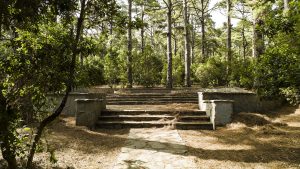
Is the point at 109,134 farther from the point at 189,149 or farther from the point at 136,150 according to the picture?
the point at 189,149

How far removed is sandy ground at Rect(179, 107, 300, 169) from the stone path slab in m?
0.30

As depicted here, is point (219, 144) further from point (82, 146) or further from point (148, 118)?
point (82, 146)

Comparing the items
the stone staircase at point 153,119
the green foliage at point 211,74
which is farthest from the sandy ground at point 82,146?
the green foliage at point 211,74

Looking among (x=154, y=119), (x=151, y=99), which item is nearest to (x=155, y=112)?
(x=154, y=119)

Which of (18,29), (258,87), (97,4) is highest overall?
(97,4)

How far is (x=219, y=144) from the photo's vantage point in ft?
25.9

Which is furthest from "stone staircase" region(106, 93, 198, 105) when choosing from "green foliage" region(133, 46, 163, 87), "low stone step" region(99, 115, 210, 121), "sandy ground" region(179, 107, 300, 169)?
"green foliage" region(133, 46, 163, 87)

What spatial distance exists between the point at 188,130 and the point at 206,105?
1626 mm

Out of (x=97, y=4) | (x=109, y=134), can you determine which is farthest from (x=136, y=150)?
(x=97, y=4)

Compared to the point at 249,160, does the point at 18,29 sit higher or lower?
higher

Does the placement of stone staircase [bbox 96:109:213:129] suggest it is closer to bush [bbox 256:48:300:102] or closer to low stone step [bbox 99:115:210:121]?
low stone step [bbox 99:115:210:121]

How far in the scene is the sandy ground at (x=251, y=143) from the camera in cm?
621

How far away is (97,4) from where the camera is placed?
5527mm

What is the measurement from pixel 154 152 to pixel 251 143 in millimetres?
2853
